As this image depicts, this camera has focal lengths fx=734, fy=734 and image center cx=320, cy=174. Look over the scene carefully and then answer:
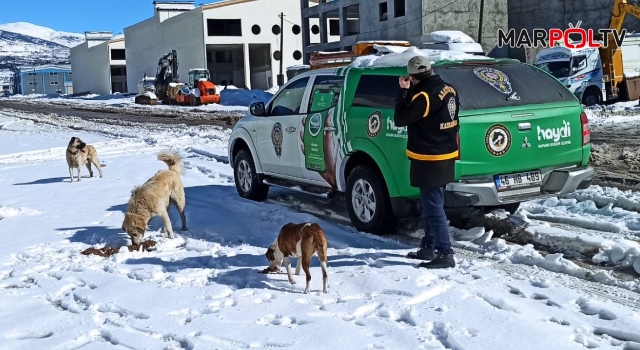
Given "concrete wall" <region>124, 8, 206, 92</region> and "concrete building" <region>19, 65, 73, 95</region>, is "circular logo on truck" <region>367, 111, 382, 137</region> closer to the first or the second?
"concrete wall" <region>124, 8, 206, 92</region>

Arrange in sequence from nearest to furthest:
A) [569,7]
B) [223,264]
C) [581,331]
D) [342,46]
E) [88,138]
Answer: [581,331] < [223,264] < [88,138] < [569,7] < [342,46]

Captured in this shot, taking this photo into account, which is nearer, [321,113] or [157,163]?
[321,113]

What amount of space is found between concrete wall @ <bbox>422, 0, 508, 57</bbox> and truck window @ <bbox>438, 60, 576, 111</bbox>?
37.6m

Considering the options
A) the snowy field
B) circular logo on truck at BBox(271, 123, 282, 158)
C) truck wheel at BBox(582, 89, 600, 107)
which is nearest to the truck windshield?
truck wheel at BBox(582, 89, 600, 107)

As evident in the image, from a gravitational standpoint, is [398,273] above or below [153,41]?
below

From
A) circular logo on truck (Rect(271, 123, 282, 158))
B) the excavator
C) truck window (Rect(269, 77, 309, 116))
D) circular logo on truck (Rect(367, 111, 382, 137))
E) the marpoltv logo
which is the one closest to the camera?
circular logo on truck (Rect(367, 111, 382, 137))

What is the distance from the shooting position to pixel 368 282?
5.75 metres

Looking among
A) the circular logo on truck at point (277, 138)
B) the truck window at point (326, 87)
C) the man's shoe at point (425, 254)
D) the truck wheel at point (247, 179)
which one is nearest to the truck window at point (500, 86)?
the man's shoe at point (425, 254)

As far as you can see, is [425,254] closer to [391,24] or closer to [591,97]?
[591,97]

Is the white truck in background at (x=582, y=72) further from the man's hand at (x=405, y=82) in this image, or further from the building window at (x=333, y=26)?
the building window at (x=333, y=26)

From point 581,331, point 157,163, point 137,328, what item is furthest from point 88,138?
point 581,331

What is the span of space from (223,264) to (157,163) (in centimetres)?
873

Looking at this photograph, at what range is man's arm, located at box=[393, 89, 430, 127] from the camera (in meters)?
5.91

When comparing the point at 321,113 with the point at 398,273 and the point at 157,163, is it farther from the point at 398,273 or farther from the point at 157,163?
the point at 157,163
